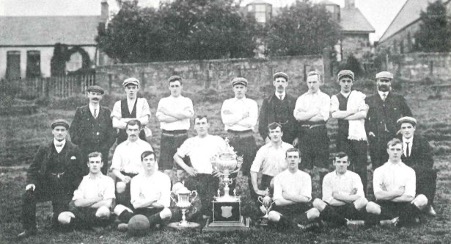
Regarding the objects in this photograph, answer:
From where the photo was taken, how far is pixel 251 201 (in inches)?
224

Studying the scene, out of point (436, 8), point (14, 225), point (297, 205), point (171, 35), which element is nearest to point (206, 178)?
point (297, 205)

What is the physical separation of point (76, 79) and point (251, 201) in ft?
28.8

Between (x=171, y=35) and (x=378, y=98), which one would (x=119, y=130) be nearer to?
(x=378, y=98)

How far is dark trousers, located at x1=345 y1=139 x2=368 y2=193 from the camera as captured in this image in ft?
17.8

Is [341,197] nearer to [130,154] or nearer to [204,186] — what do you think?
[204,186]

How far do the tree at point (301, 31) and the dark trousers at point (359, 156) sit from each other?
426 inches

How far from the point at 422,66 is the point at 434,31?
84 centimetres

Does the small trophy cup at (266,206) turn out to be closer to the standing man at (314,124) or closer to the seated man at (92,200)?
the standing man at (314,124)

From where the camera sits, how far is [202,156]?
17.3 feet

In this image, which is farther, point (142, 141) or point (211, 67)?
point (211, 67)

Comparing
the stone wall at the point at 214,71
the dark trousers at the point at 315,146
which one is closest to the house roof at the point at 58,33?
the stone wall at the point at 214,71

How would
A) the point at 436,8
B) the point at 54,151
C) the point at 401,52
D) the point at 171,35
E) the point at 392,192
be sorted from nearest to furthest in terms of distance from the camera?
the point at 392,192 < the point at 54,151 < the point at 436,8 < the point at 401,52 < the point at 171,35

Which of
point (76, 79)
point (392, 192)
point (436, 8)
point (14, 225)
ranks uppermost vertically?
point (436, 8)

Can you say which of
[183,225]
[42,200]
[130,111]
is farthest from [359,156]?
[42,200]
